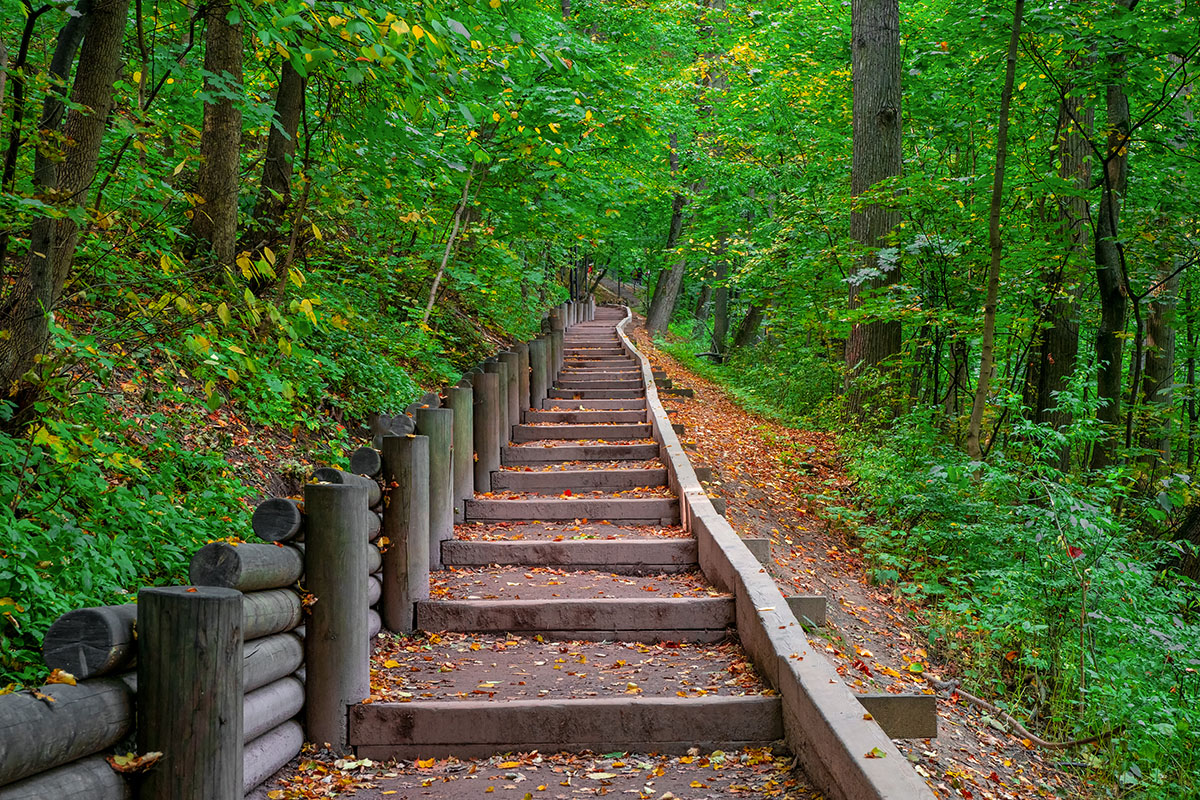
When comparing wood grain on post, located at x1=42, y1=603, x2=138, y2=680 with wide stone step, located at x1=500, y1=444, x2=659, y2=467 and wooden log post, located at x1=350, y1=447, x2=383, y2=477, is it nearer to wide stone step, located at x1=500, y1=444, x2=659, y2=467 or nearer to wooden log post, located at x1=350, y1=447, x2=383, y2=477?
wooden log post, located at x1=350, y1=447, x2=383, y2=477

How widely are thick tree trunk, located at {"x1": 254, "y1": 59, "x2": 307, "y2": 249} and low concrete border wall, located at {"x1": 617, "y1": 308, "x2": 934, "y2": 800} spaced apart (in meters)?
5.56

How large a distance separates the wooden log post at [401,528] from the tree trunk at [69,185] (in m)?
1.95

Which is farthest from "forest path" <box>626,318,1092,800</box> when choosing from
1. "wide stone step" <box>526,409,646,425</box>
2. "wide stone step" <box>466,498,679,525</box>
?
"wide stone step" <box>526,409,646,425</box>

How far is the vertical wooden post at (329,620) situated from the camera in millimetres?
3738

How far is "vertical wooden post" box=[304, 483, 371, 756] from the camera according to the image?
3.74 m

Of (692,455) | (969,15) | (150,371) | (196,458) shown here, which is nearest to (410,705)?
(196,458)

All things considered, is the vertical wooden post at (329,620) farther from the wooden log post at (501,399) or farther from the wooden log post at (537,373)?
the wooden log post at (537,373)

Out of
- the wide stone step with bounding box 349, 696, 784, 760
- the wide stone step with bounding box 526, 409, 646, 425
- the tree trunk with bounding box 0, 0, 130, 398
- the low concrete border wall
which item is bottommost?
the wide stone step with bounding box 349, 696, 784, 760

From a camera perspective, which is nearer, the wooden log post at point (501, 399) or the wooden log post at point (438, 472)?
the wooden log post at point (438, 472)

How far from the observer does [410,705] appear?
3.77m

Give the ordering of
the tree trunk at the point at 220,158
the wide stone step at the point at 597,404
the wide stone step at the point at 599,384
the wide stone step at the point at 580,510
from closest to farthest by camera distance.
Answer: the wide stone step at the point at 580,510 → the tree trunk at the point at 220,158 → the wide stone step at the point at 597,404 → the wide stone step at the point at 599,384

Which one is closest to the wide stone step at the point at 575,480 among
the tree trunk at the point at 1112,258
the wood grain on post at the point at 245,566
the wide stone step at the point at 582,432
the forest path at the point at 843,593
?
the forest path at the point at 843,593

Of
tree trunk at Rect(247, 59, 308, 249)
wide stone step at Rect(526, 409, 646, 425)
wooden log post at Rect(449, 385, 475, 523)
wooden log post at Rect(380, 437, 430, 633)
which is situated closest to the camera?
wooden log post at Rect(380, 437, 430, 633)

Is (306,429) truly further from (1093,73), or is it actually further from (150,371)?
(1093,73)
